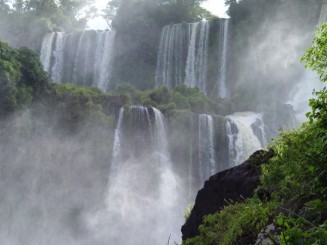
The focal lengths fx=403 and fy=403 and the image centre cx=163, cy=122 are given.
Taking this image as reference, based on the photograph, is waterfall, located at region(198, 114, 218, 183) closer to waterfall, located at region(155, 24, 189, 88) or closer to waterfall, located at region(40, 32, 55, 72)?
waterfall, located at region(155, 24, 189, 88)

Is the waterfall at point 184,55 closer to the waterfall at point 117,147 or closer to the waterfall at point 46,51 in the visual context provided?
the waterfall at point 46,51

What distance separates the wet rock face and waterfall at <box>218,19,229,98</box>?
35.3 m

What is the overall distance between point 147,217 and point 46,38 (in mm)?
31001

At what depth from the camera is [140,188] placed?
1172 inches

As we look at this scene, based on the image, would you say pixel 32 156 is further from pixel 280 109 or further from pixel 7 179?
pixel 280 109

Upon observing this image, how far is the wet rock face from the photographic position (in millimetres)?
8070

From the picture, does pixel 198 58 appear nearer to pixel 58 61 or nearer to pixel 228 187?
pixel 58 61

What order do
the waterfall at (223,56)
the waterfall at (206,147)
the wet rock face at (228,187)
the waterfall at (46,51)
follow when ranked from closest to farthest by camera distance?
the wet rock face at (228,187) < the waterfall at (206,147) < the waterfall at (223,56) < the waterfall at (46,51)

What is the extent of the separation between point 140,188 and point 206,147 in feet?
19.9

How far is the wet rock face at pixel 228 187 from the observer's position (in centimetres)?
807

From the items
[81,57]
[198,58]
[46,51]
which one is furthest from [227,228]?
[46,51]

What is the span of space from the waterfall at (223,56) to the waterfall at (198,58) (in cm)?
166

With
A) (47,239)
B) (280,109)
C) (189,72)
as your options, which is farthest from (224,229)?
(189,72)

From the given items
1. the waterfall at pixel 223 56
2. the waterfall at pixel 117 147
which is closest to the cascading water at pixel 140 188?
the waterfall at pixel 117 147
